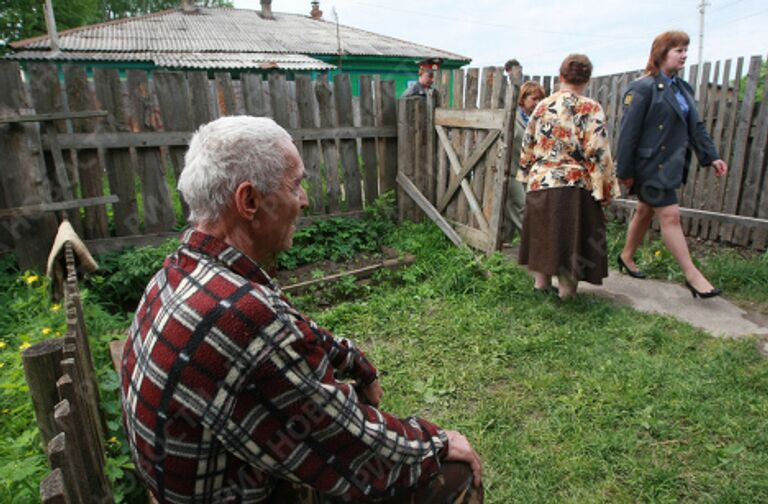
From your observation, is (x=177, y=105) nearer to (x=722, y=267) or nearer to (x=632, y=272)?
(x=632, y=272)

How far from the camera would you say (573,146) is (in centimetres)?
372

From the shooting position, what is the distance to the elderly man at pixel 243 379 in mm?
1078

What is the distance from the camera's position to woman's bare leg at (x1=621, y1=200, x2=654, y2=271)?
4.23m

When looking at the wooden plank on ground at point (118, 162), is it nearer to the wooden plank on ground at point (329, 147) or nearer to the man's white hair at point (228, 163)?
the wooden plank on ground at point (329, 147)

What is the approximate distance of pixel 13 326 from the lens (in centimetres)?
327

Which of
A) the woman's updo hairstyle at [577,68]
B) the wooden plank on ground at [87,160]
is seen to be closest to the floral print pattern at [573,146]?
the woman's updo hairstyle at [577,68]

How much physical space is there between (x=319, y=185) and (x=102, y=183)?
7.66 feet

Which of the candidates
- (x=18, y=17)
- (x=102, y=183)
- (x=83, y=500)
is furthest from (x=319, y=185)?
(x=18, y=17)

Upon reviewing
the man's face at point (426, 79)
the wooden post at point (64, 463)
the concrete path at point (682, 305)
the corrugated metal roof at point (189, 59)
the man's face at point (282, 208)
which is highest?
the corrugated metal roof at point (189, 59)

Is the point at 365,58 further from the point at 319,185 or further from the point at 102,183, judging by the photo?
the point at 102,183

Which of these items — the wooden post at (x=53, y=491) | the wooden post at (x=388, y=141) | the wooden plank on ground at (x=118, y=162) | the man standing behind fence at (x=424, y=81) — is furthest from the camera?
the man standing behind fence at (x=424, y=81)

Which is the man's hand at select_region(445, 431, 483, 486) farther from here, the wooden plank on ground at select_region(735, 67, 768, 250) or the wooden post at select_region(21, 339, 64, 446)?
the wooden plank on ground at select_region(735, 67, 768, 250)

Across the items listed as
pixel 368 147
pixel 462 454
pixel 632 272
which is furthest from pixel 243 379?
pixel 368 147

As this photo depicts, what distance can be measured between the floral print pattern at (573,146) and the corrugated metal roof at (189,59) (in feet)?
42.0
